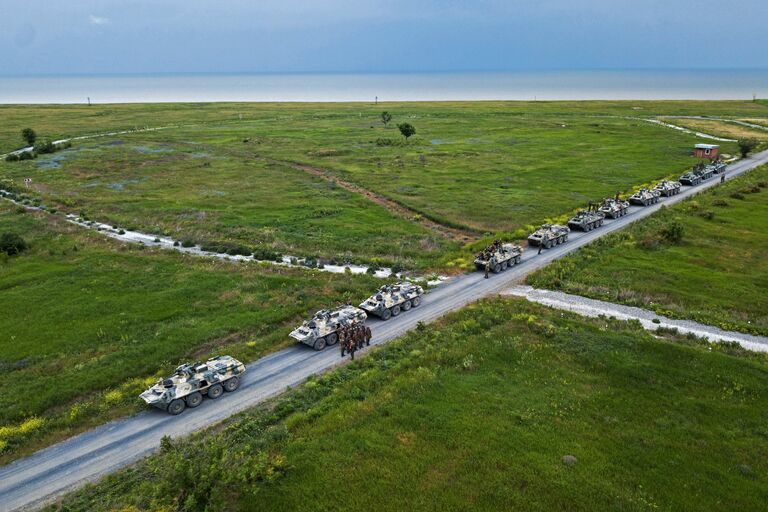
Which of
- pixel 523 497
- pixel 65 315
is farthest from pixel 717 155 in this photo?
pixel 65 315

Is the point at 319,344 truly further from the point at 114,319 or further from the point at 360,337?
the point at 114,319

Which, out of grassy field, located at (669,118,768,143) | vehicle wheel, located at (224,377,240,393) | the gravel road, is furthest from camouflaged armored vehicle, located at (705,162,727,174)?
vehicle wheel, located at (224,377,240,393)

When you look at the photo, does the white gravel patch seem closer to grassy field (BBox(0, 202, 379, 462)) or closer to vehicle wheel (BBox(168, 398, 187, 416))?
grassy field (BBox(0, 202, 379, 462))

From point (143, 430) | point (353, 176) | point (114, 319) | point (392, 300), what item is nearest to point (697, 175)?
point (353, 176)

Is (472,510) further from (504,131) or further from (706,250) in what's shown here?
(504,131)

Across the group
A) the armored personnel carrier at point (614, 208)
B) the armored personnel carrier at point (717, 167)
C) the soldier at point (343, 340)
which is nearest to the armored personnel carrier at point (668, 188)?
the armored personnel carrier at point (614, 208)

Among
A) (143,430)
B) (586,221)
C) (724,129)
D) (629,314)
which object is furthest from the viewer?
(724,129)
